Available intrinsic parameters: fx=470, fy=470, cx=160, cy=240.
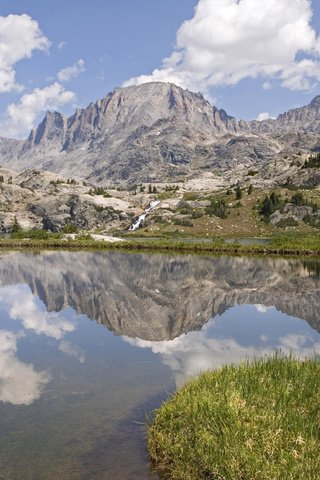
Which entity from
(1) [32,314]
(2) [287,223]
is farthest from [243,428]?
(2) [287,223]

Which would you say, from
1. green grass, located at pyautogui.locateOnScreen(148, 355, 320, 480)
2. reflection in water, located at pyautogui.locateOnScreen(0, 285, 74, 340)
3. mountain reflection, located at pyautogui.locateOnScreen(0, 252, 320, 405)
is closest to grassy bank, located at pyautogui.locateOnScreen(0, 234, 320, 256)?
mountain reflection, located at pyautogui.locateOnScreen(0, 252, 320, 405)

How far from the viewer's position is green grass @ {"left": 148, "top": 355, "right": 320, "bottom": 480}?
40.1 ft

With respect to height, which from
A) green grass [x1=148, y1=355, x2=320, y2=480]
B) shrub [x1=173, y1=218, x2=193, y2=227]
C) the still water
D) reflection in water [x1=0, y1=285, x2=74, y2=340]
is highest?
shrub [x1=173, y1=218, x2=193, y2=227]

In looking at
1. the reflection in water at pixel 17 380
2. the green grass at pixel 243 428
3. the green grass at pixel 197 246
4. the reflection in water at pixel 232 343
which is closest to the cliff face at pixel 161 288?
the reflection in water at pixel 232 343

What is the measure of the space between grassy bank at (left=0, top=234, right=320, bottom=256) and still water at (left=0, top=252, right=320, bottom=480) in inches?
1142

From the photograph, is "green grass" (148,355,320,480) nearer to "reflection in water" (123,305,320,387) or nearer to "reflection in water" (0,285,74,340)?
"reflection in water" (123,305,320,387)

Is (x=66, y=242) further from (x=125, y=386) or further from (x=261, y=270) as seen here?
(x=125, y=386)

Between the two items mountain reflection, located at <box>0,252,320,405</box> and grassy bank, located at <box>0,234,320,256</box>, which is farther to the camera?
grassy bank, located at <box>0,234,320,256</box>

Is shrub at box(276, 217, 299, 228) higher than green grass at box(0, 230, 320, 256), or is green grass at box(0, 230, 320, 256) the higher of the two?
shrub at box(276, 217, 299, 228)

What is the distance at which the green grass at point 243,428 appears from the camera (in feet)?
40.1

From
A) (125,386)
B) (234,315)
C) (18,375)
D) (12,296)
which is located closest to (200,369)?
(125,386)

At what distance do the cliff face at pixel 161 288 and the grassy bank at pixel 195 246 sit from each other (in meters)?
14.5

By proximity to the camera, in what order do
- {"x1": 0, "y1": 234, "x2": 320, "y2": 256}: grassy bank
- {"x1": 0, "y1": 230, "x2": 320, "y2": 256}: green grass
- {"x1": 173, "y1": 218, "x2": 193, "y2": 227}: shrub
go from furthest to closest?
{"x1": 173, "y1": 218, "x2": 193, "y2": 227}: shrub, {"x1": 0, "y1": 234, "x2": 320, "y2": 256}: grassy bank, {"x1": 0, "y1": 230, "x2": 320, "y2": 256}: green grass

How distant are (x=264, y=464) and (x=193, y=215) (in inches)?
6188
